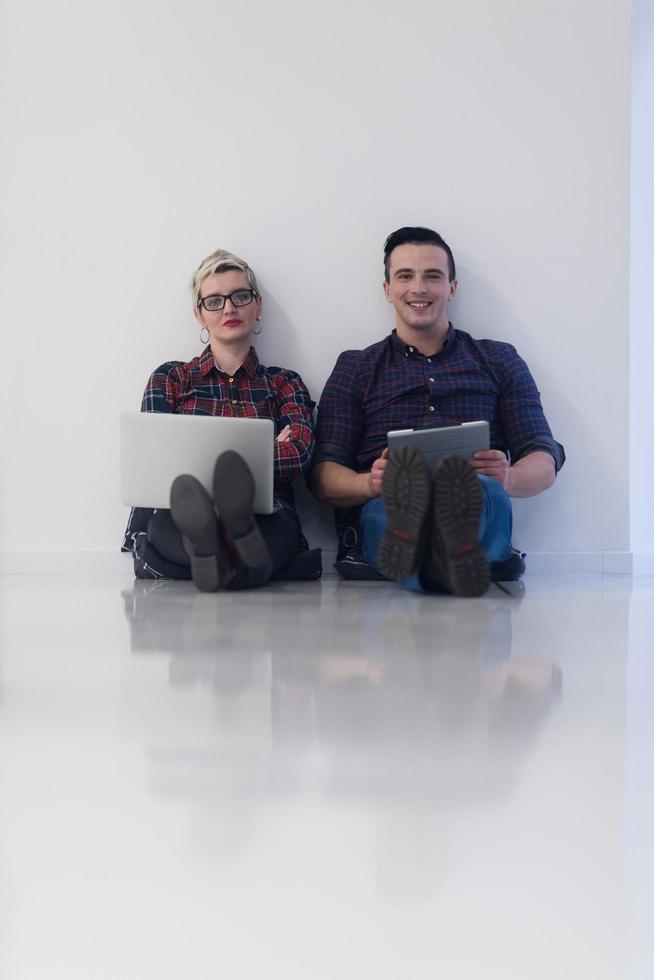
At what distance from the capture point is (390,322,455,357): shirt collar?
307cm

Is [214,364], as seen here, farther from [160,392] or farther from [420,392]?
[420,392]

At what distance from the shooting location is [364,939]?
1.98 feet

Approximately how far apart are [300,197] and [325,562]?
1275mm

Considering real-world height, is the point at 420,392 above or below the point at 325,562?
above

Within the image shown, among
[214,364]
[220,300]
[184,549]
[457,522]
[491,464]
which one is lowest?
[184,549]

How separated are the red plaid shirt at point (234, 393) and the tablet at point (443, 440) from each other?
63 cm

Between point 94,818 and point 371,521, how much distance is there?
194 cm

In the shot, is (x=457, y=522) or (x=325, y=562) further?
(x=325, y=562)

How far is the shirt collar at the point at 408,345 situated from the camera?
307cm

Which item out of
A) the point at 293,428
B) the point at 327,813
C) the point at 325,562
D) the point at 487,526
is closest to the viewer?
the point at 327,813

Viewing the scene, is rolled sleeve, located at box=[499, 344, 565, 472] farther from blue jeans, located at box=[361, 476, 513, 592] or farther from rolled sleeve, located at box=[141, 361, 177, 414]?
rolled sleeve, located at box=[141, 361, 177, 414]

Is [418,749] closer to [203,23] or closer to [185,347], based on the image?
[185,347]

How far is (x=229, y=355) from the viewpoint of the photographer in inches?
122

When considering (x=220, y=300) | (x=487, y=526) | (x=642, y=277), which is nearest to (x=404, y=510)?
(x=487, y=526)
